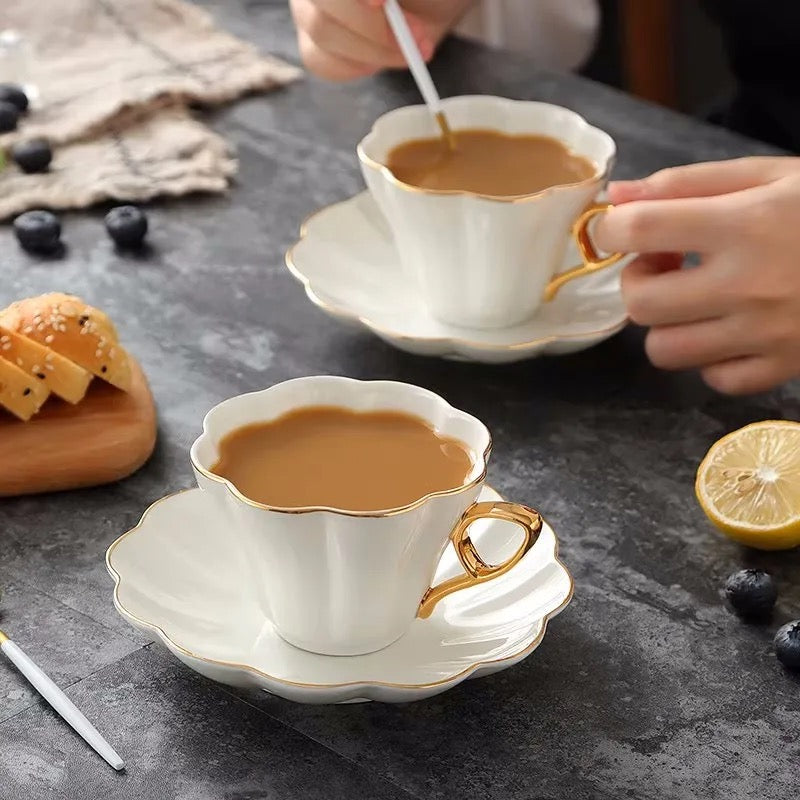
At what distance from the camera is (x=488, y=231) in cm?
116

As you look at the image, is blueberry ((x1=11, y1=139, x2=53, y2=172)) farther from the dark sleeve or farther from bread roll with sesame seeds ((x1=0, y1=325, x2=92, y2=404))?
the dark sleeve

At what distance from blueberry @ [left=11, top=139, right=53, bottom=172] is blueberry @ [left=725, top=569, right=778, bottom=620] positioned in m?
0.97

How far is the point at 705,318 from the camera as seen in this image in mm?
1176

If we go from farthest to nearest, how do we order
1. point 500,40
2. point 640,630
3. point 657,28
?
point 657,28
point 500,40
point 640,630

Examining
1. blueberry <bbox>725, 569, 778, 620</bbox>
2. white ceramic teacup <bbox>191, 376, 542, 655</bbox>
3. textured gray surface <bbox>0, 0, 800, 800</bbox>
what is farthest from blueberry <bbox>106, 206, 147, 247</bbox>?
blueberry <bbox>725, 569, 778, 620</bbox>

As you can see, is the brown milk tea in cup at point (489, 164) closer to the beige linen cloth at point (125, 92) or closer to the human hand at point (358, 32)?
the human hand at point (358, 32)

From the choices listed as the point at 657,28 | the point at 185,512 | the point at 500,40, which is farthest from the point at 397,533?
the point at 657,28

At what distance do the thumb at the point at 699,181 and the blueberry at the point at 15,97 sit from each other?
0.84 metres

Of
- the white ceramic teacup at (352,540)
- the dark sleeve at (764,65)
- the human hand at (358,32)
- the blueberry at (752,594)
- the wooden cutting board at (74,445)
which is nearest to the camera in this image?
the white ceramic teacup at (352,540)

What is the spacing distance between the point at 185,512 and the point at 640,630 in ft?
1.06

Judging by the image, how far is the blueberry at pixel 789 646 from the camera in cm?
87

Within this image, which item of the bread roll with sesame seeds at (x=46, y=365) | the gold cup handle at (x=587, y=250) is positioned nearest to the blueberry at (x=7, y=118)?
the bread roll with sesame seeds at (x=46, y=365)

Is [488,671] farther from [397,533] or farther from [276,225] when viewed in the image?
[276,225]

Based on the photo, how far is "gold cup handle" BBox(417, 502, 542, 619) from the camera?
82cm
